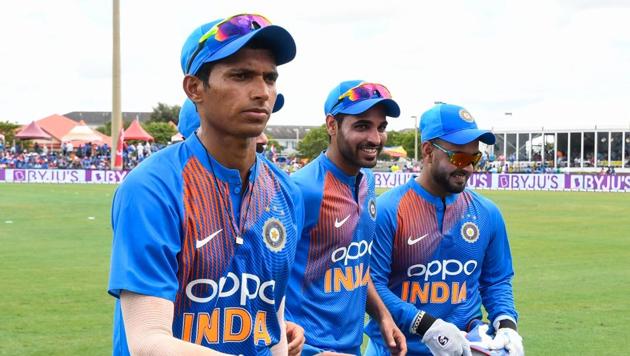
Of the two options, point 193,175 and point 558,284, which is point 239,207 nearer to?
point 193,175

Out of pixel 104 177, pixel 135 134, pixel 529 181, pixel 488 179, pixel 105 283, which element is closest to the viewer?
pixel 105 283

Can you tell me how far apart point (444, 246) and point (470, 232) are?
20 cm

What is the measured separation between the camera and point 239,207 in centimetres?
304

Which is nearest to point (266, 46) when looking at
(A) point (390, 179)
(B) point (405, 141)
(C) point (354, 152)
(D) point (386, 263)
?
(C) point (354, 152)

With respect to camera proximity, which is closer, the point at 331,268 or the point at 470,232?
the point at 331,268

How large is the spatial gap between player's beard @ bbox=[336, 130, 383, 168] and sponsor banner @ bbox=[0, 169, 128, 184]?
46.4 meters

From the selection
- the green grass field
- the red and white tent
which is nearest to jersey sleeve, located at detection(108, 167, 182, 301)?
the green grass field

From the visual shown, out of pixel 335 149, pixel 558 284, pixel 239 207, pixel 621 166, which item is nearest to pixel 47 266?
pixel 558 284

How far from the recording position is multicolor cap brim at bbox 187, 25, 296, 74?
110 inches

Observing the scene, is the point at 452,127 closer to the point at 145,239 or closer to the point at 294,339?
the point at 294,339

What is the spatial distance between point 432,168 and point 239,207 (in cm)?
249

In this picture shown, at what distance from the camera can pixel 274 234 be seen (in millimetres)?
3094

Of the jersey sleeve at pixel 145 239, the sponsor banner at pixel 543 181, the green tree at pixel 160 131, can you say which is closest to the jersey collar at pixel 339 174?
the jersey sleeve at pixel 145 239

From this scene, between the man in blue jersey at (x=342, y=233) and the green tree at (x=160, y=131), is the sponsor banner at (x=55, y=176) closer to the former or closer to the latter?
the man in blue jersey at (x=342, y=233)
